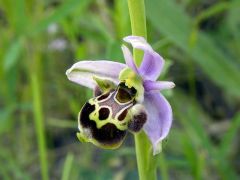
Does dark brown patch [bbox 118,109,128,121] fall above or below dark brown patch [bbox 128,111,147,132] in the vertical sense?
above

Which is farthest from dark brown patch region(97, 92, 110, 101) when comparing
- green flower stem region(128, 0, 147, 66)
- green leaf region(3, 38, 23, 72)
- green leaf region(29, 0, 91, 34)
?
green leaf region(3, 38, 23, 72)

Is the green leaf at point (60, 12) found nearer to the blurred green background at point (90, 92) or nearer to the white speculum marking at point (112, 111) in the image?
the blurred green background at point (90, 92)

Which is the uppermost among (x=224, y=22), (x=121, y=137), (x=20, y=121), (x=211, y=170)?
(x=224, y=22)

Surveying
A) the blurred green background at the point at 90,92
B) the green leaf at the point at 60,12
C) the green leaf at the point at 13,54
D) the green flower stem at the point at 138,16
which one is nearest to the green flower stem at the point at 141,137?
the green flower stem at the point at 138,16

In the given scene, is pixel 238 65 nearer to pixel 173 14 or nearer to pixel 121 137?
pixel 173 14

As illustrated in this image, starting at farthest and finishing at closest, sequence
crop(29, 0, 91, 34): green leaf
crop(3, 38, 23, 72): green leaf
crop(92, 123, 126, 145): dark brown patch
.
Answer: crop(3, 38, 23, 72): green leaf < crop(29, 0, 91, 34): green leaf < crop(92, 123, 126, 145): dark brown patch

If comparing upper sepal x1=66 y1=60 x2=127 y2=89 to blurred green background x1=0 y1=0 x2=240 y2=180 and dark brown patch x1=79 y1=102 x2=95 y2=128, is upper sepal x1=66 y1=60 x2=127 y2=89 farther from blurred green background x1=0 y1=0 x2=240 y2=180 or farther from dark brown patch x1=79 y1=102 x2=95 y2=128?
blurred green background x1=0 y1=0 x2=240 y2=180

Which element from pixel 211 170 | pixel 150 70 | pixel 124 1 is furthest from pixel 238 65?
pixel 150 70

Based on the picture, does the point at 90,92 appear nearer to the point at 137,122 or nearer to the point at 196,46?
the point at 137,122
